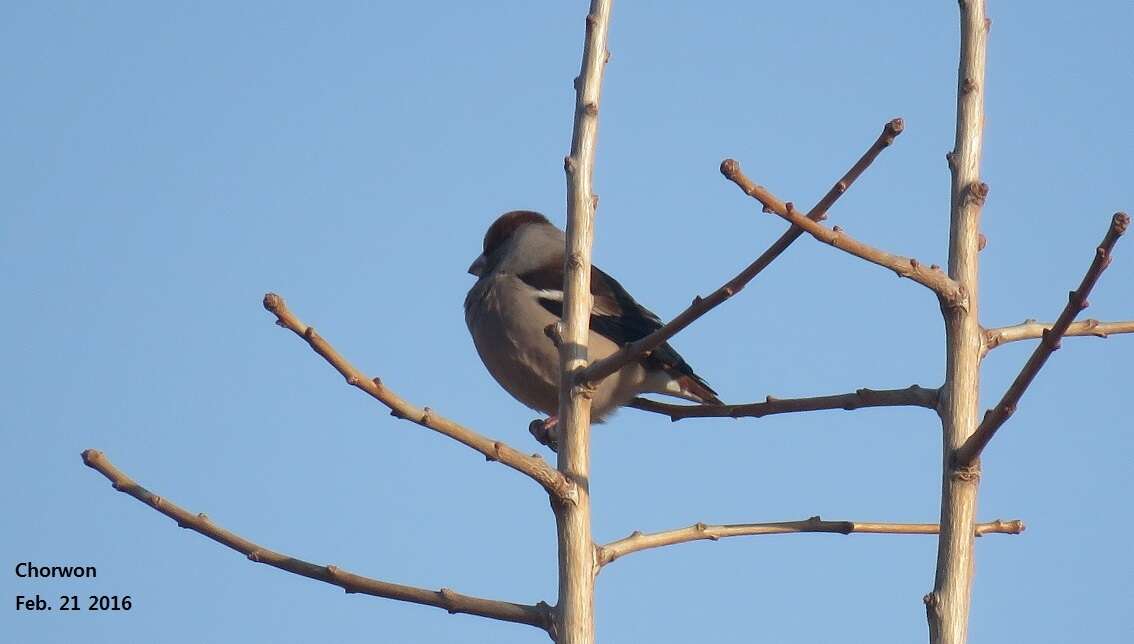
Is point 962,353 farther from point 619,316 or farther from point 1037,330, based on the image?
point 619,316

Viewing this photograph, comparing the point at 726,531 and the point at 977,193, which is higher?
the point at 977,193

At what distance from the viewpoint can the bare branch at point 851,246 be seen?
310 cm

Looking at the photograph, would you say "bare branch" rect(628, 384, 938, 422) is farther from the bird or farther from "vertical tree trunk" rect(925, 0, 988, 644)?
the bird

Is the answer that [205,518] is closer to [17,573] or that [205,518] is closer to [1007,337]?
[1007,337]

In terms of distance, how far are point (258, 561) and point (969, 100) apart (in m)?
2.33

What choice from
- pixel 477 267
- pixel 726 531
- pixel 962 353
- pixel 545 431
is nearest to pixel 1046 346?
pixel 962 353

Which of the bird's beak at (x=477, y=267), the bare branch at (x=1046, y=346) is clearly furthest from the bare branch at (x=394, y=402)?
the bird's beak at (x=477, y=267)

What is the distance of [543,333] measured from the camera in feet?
22.9

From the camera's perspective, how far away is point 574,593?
11.2 feet

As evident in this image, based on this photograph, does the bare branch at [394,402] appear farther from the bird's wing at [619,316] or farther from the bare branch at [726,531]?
the bird's wing at [619,316]

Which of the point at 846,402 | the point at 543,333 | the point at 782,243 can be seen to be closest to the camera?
the point at 782,243

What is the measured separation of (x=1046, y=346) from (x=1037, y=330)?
81 cm

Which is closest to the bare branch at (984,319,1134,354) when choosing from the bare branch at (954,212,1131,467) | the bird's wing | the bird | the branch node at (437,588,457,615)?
the bare branch at (954,212,1131,467)

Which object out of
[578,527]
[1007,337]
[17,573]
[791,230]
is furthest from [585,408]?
[17,573]
